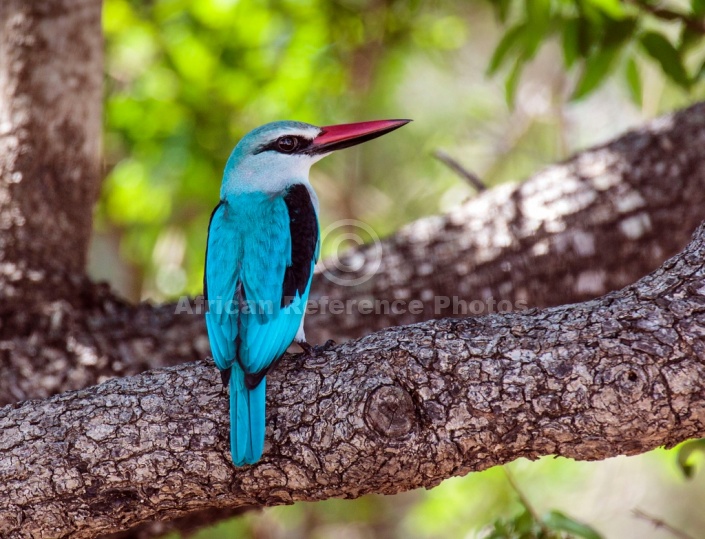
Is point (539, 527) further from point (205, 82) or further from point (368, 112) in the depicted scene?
point (368, 112)

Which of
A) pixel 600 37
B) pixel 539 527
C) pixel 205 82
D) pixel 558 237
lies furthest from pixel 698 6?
pixel 205 82

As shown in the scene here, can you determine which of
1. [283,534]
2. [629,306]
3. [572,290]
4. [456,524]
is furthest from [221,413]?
[283,534]

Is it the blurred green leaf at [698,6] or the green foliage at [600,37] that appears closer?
the blurred green leaf at [698,6]

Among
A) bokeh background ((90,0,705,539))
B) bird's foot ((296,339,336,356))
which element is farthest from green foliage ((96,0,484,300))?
bird's foot ((296,339,336,356))

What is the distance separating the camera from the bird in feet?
7.92

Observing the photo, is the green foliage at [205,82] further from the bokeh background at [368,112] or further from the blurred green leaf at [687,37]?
the blurred green leaf at [687,37]

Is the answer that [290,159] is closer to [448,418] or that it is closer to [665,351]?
[448,418]

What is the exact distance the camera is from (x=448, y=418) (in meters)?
2.18

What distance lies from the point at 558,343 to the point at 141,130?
3.63m

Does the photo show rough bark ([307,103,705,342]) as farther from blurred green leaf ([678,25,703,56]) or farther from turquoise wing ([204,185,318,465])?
turquoise wing ([204,185,318,465])

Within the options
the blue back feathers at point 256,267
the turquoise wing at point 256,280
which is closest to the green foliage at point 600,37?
the blue back feathers at point 256,267

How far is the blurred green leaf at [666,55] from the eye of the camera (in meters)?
3.44

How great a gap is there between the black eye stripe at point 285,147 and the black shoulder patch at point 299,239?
0.24 metres

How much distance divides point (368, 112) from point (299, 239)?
379 cm
